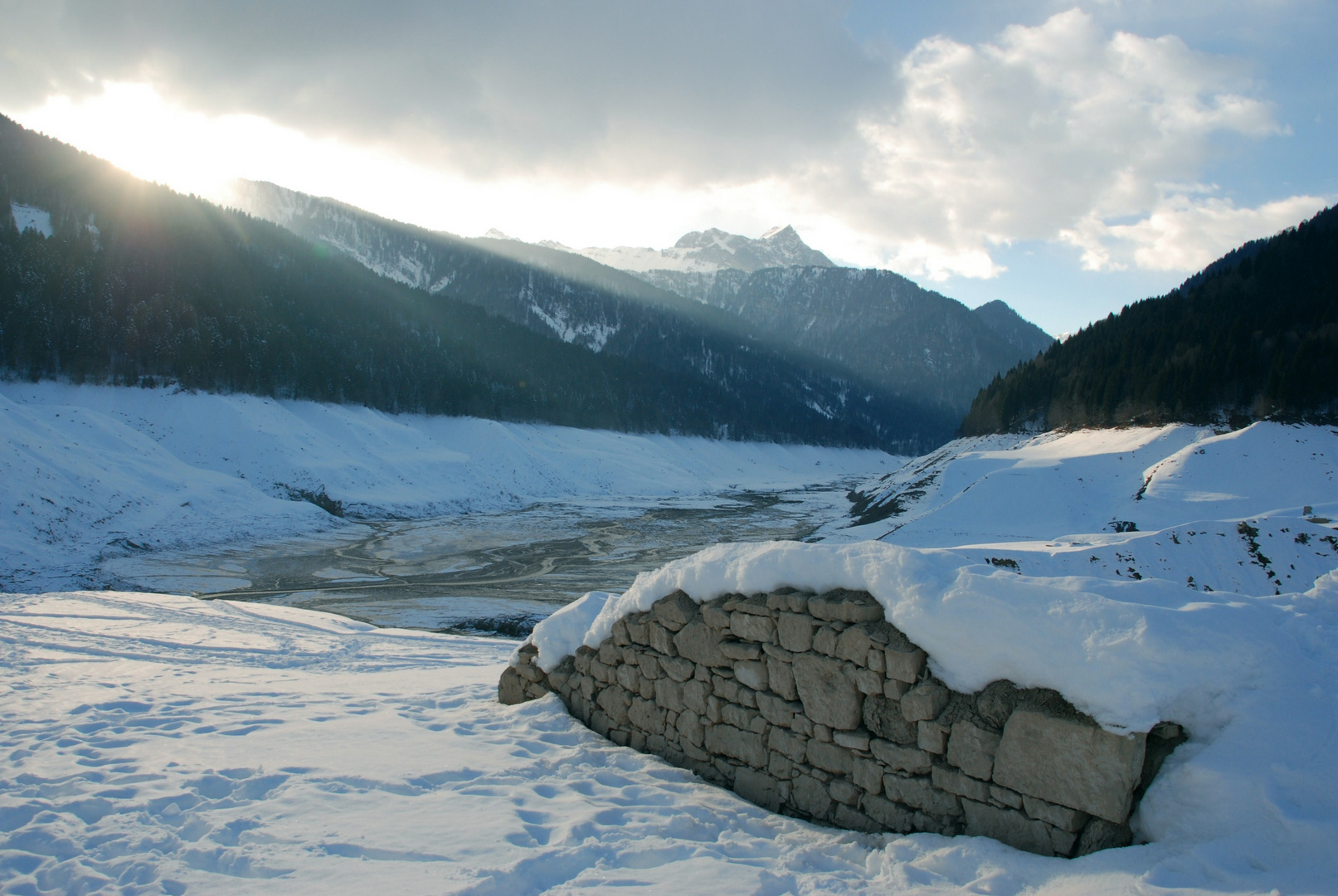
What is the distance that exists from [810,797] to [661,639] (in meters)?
1.84

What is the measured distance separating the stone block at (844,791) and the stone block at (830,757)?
0.23 feet

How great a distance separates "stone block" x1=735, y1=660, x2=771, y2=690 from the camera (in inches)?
212

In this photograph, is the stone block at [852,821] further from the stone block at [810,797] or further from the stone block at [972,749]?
the stone block at [972,749]

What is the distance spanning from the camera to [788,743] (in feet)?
17.0

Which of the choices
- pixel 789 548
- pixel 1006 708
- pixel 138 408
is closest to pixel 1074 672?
pixel 1006 708

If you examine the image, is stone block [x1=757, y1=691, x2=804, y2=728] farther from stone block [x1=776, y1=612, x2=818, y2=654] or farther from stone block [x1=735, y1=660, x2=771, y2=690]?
stone block [x1=776, y1=612, x2=818, y2=654]

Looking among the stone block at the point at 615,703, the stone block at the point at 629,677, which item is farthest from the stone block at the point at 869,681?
the stone block at the point at 615,703

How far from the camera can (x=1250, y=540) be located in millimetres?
15055

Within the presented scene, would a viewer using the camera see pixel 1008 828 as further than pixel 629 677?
No

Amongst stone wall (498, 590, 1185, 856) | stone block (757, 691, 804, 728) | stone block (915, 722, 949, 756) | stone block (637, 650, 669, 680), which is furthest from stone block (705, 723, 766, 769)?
stone block (915, 722, 949, 756)

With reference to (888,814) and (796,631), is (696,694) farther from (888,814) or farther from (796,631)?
(888,814)

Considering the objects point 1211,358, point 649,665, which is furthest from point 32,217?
point 1211,358

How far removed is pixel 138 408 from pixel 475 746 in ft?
155

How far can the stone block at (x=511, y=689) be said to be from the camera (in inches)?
299
